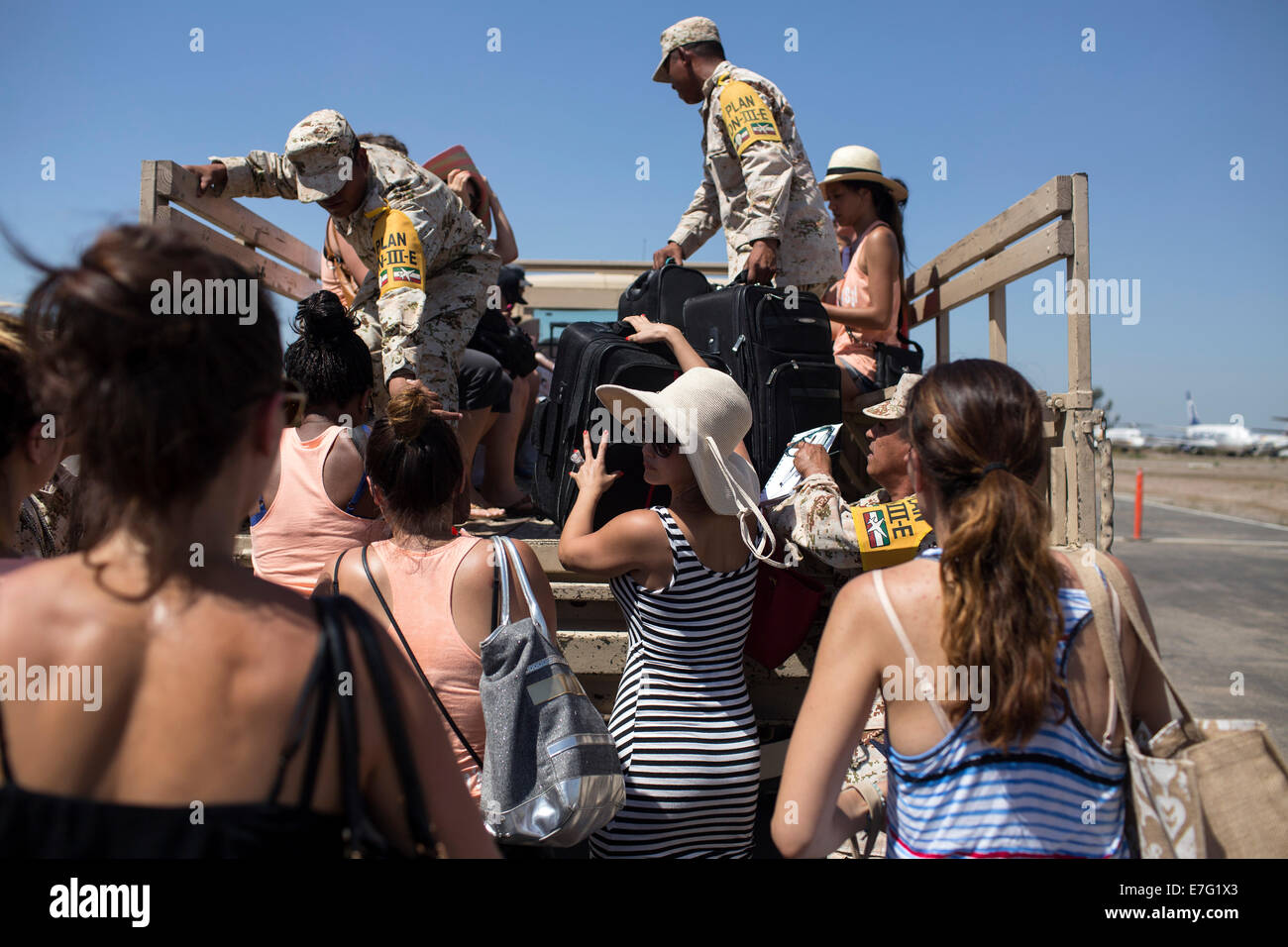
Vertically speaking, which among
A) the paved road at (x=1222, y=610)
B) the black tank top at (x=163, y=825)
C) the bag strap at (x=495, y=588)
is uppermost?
the bag strap at (x=495, y=588)

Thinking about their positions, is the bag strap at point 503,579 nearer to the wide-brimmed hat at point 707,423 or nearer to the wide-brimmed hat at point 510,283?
the wide-brimmed hat at point 707,423

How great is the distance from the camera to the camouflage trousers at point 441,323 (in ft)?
11.8

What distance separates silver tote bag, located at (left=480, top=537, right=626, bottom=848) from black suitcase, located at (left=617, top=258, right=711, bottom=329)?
1.95 meters

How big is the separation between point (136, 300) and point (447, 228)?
2915 mm

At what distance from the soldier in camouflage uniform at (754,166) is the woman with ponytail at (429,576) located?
189 centimetres

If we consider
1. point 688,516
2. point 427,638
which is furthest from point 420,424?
point 688,516

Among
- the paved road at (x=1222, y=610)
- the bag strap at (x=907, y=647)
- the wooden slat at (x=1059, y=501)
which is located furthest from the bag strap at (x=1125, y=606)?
the paved road at (x=1222, y=610)

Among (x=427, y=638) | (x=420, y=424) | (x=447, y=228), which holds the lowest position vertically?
(x=427, y=638)

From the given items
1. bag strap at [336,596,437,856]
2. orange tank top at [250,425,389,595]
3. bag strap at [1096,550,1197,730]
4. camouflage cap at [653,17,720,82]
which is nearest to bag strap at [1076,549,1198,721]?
bag strap at [1096,550,1197,730]

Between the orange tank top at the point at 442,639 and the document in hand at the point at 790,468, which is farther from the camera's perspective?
the document in hand at the point at 790,468

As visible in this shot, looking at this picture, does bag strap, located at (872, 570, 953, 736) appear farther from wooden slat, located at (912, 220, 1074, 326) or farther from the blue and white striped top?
wooden slat, located at (912, 220, 1074, 326)

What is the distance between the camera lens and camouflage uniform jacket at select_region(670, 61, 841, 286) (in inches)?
144
